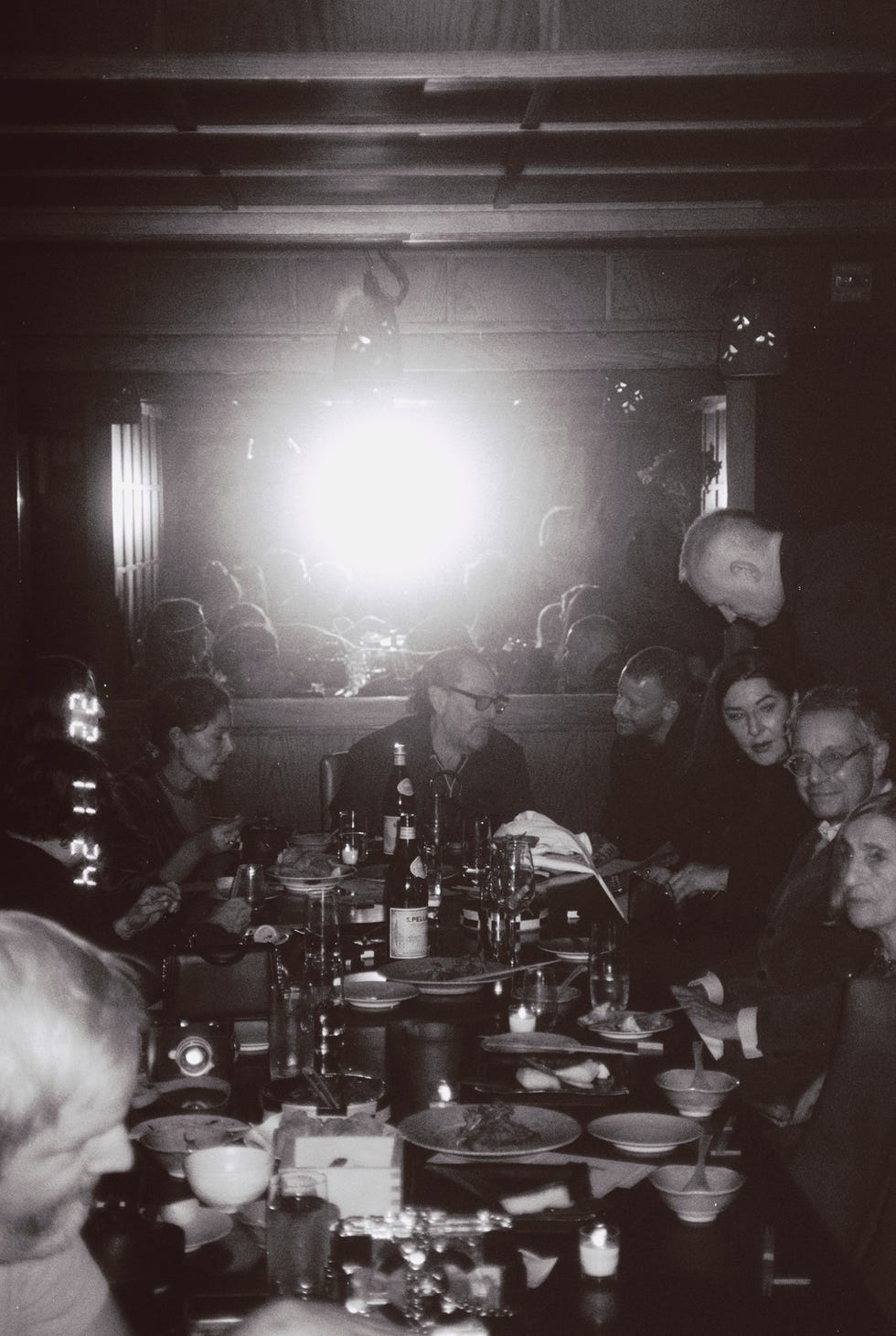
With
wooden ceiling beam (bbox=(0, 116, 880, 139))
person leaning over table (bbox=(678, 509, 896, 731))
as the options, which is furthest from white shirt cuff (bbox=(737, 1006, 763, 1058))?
wooden ceiling beam (bbox=(0, 116, 880, 139))

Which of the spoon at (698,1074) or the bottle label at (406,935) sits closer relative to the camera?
the spoon at (698,1074)

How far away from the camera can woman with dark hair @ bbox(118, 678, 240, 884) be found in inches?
154

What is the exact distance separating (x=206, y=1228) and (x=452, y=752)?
3253mm

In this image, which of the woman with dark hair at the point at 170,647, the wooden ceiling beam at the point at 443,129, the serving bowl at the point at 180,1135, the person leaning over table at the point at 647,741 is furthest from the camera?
the woman with dark hair at the point at 170,647

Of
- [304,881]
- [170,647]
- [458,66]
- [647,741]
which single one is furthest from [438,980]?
[170,647]

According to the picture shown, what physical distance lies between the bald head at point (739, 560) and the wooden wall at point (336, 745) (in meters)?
2.47

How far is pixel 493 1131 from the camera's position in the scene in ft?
6.06

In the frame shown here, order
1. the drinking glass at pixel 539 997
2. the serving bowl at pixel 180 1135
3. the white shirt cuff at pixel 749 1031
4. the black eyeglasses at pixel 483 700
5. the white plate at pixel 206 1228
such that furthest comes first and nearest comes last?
the black eyeglasses at pixel 483 700 < the white shirt cuff at pixel 749 1031 < the drinking glass at pixel 539 997 < the serving bowl at pixel 180 1135 < the white plate at pixel 206 1228

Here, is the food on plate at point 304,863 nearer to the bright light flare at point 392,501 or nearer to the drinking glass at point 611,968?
the drinking glass at point 611,968

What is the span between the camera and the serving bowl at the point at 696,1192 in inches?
63.1

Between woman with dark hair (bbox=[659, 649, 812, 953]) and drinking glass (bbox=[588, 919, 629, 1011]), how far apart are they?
118 cm

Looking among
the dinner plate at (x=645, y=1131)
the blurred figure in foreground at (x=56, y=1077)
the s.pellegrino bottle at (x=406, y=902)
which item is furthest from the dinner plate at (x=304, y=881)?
the blurred figure in foreground at (x=56, y=1077)

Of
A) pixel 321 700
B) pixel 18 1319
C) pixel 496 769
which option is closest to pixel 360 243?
pixel 321 700

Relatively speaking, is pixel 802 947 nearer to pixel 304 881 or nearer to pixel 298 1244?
pixel 304 881
